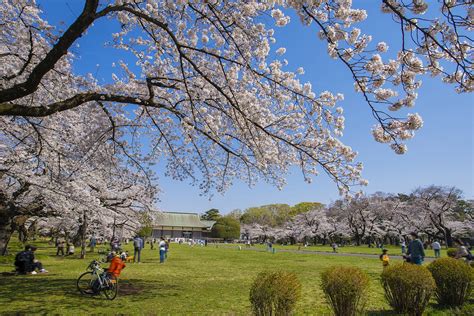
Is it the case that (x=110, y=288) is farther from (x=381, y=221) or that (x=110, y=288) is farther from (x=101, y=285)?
(x=381, y=221)

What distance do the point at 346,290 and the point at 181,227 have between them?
266ft

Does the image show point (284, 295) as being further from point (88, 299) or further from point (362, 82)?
point (88, 299)

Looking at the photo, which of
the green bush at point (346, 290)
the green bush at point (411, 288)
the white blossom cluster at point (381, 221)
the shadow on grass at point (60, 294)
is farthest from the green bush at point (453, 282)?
the white blossom cluster at point (381, 221)

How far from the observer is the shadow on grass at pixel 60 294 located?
757 centimetres

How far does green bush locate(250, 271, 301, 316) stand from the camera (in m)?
4.99

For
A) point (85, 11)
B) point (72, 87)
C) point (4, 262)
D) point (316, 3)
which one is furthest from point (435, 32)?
point (4, 262)

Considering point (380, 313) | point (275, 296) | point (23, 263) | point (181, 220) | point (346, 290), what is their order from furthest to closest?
point (181, 220) → point (23, 263) → point (380, 313) → point (346, 290) → point (275, 296)

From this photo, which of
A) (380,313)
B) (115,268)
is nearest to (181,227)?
(115,268)

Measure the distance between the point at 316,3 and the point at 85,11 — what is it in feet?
12.0

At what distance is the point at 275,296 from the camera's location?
4992mm

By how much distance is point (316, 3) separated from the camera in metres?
3.80

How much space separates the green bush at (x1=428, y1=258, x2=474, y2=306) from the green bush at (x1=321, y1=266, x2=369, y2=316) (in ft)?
8.30

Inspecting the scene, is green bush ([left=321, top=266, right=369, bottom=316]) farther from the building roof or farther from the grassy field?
the building roof

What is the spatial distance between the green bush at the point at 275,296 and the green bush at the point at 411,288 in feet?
7.65
